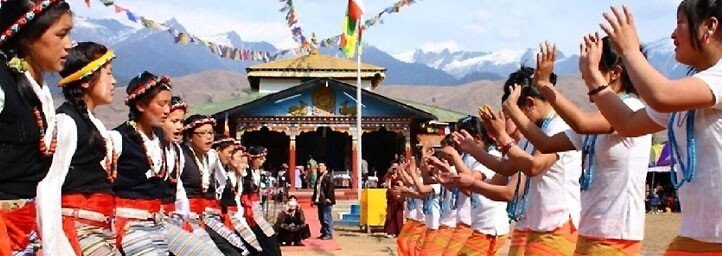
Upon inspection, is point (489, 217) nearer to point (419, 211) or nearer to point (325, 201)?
point (419, 211)

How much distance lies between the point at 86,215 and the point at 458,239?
4237mm

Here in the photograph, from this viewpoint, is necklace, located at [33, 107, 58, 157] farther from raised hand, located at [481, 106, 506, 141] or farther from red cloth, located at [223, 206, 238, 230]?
red cloth, located at [223, 206, 238, 230]

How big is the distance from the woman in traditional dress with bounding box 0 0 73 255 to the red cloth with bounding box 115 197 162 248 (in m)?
1.72

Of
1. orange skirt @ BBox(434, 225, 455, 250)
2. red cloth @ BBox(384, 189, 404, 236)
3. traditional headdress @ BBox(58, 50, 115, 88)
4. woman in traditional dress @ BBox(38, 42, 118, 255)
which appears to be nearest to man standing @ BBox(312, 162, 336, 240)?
red cloth @ BBox(384, 189, 404, 236)

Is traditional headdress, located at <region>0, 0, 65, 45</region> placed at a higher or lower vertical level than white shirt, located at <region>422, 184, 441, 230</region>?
higher

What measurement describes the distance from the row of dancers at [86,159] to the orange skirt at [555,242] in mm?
2248

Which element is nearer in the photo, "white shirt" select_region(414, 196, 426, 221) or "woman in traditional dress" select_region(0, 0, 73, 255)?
"woman in traditional dress" select_region(0, 0, 73, 255)

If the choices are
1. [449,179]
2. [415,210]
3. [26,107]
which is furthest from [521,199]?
[415,210]

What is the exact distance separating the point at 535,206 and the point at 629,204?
1053mm

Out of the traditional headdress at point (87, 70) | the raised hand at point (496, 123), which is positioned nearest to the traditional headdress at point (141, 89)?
the traditional headdress at point (87, 70)

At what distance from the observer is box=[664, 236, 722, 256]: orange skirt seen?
3582 mm

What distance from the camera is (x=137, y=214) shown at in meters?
6.03

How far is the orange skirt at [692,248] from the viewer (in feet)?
11.8

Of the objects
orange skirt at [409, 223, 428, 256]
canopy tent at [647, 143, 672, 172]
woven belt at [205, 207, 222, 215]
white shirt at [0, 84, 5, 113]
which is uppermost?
canopy tent at [647, 143, 672, 172]
